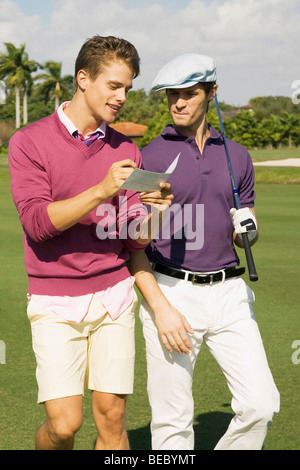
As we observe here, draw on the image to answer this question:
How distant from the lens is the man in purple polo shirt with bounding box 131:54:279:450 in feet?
13.6

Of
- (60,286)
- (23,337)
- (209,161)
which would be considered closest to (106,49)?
(209,161)

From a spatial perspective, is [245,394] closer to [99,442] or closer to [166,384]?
[166,384]

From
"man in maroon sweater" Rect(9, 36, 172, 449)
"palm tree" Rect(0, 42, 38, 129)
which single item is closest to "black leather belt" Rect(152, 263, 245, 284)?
"man in maroon sweater" Rect(9, 36, 172, 449)

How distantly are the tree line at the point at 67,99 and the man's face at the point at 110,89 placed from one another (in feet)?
167

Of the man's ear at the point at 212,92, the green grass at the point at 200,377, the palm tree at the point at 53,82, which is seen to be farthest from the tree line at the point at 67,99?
the man's ear at the point at 212,92

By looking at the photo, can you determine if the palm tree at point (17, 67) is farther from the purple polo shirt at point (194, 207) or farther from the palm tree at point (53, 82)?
the purple polo shirt at point (194, 207)

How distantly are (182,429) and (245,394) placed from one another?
1.24 ft

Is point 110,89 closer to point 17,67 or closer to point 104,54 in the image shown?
point 104,54

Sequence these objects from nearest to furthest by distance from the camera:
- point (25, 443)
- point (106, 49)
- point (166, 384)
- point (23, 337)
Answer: point (106, 49), point (166, 384), point (25, 443), point (23, 337)

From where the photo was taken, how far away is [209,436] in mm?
5277

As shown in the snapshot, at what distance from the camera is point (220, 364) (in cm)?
427

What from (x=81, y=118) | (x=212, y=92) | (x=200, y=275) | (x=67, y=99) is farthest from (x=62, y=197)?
(x=67, y=99)

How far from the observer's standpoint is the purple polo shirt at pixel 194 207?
430 centimetres

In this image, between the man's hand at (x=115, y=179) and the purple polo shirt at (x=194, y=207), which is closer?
the man's hand at (x=115, y=179)
